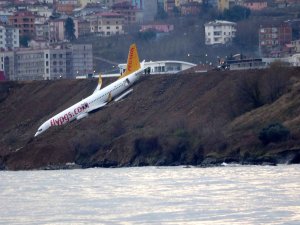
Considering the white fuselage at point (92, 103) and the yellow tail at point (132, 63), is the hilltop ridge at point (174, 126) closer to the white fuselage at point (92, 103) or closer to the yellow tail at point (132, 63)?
the white fuselage at point (92, 103)

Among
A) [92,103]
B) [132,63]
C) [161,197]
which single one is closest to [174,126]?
[92,103]

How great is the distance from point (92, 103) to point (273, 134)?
34261mm

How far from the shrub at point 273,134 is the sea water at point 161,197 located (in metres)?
7.33

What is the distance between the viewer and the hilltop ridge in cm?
12019

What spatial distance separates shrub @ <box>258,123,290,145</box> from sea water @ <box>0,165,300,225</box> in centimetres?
733

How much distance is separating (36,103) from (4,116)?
3.64 meters

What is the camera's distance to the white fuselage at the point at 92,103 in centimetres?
14612

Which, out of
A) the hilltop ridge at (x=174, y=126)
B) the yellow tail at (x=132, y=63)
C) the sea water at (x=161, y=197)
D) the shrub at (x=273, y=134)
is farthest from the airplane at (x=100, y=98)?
the sea water at (x=161, y=197)

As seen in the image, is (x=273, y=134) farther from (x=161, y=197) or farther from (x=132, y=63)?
(x=132, y=63)

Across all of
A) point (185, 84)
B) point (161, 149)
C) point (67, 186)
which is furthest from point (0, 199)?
Answer: point (185, 84)

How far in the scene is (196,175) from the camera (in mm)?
101188

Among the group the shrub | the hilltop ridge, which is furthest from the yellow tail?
the shrub

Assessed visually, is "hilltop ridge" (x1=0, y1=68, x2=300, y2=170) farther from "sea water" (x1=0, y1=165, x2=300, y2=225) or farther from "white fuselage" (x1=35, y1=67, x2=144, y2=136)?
"sea water" (x1=0, y1=165, x2=300, y2=225)

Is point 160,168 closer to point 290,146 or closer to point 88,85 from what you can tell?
point 290,146
